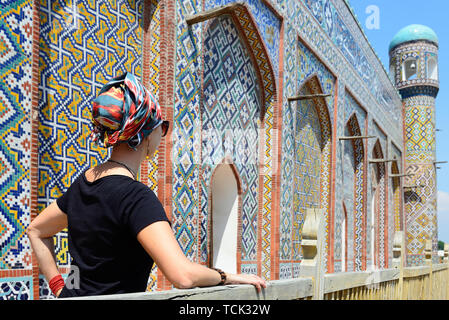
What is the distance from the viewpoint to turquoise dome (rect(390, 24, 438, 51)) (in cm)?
2020

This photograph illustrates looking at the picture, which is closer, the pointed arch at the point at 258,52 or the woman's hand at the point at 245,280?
the woman's hand at the point at 245,280

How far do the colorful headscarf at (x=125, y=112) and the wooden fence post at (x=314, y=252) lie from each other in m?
1.40

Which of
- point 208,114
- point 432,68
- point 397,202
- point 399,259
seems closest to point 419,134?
point 432,68

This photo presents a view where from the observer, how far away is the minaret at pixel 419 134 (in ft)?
64.9

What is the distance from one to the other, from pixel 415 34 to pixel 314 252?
772 inches

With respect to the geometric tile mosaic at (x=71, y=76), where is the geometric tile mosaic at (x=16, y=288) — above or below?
below

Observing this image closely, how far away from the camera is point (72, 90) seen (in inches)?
176

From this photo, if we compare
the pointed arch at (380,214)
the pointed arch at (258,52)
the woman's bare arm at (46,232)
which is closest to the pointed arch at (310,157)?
the pointed arch at (258,52)

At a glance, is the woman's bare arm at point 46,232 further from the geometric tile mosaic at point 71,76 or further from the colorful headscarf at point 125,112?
the geometric tile mosaic at point 71,76

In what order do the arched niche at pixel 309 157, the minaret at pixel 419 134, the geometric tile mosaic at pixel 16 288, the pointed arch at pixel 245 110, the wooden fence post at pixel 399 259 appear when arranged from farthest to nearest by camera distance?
the minaret at pixel 419 134, the arched niche at pixel 309 157, the pointed arch at pixel 245 110, the wooden fence post at pixel 399 259, the geometric tile mosaic at pixel 16 288

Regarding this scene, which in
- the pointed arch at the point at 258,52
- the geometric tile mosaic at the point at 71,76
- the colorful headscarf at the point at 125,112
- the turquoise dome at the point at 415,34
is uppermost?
Answer: the turquoise dome at the point at 415,34

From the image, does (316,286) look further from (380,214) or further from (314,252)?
(380,214)

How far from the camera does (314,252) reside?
9.37 ft
